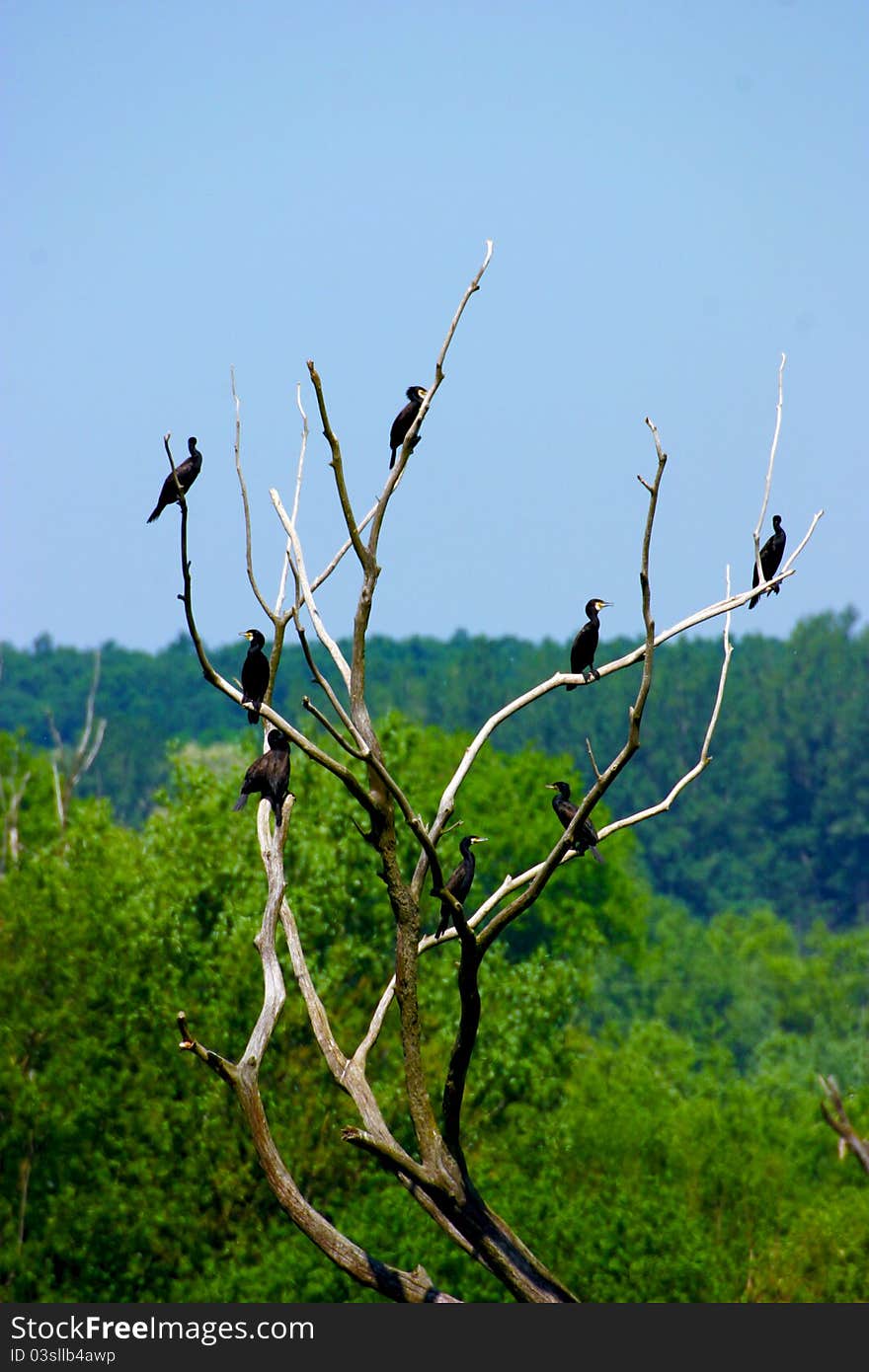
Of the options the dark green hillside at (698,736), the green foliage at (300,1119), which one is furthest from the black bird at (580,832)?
the dark green hillside at (698,736)

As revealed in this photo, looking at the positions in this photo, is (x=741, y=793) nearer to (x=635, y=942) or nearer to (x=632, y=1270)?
(x=635, y=942)

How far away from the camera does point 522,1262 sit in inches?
388

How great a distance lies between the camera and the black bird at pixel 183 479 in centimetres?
1227

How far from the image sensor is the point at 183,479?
13.1 m

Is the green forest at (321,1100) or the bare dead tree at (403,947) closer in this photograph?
the bare dead tree at (403,947)

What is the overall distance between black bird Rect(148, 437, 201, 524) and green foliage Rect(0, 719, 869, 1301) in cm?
1183

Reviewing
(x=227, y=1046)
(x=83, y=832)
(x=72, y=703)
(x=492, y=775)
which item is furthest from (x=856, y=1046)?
(x=72, y=703)

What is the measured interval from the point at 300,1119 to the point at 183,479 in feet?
56.1

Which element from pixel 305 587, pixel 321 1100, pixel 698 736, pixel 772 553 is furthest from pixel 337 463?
pixel 698 736

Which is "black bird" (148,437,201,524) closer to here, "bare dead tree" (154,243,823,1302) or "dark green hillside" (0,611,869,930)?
"bare dead tree" (154,243,823,1302)

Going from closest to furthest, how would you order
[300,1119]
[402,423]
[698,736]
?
1. [402,423]
2. [300,1119]
3. [698,736]

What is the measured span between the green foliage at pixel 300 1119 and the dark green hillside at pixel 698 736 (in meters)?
61.5

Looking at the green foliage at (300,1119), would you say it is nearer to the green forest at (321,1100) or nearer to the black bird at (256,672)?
the green forest at (321,1100)

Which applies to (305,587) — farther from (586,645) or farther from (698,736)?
(698,736)
